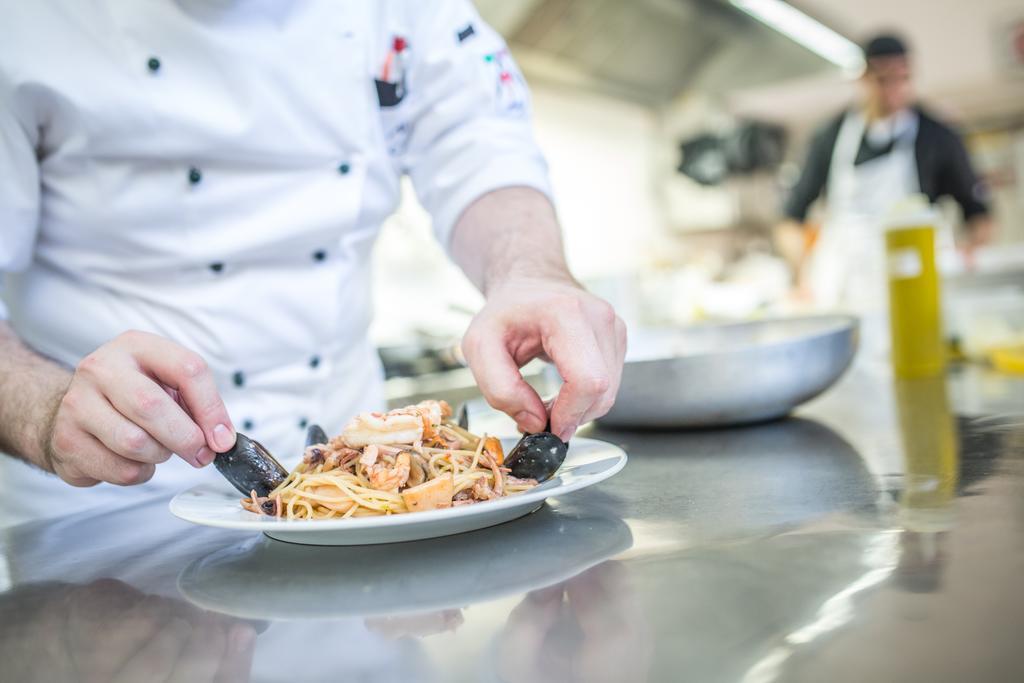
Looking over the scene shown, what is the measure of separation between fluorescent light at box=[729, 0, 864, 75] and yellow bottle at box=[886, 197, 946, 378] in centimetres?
287

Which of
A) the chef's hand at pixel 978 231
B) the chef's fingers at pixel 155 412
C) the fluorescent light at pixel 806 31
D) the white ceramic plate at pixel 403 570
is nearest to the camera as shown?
the white ceramic plate at pixel 403 570

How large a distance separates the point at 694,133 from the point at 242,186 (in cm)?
573

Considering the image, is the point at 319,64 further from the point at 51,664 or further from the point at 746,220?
the point at 746,220

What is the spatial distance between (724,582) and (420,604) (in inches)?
7.7

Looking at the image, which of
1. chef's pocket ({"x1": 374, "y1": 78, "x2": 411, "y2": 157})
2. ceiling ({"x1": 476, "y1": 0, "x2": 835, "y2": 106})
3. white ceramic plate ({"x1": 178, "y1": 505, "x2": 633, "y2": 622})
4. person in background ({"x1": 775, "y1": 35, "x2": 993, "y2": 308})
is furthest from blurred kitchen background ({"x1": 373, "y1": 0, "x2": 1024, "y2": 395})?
white ceramic plate ({"x1": 178, "y1": 505, "x2": 633, "y2": 622})

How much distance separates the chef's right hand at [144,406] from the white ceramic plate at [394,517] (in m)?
0.06

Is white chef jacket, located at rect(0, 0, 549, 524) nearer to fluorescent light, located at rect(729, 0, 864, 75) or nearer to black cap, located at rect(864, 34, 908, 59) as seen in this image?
black cap, located at rect(864, 34, 908, 59)

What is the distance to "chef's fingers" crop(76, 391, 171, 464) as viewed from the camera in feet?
2.27

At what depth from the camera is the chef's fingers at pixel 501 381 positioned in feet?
2.43

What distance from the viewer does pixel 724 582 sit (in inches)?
20.3

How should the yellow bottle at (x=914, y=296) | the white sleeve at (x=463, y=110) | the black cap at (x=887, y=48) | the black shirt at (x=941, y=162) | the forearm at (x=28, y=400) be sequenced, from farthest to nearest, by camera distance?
the black shirt at (x=941, y=162)
the black cap at (x=887, y=48)
the yellow bottle at (x=914, y=296)
the white sleeve at (x=463, y=110)
the forearm at (x=28, y=400)

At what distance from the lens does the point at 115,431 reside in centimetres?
69

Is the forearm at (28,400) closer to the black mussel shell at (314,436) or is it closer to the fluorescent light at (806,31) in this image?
the black mussel shell at (314,436)

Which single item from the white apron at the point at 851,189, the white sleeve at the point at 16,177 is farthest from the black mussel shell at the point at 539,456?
the white apron at the point at 851,189
